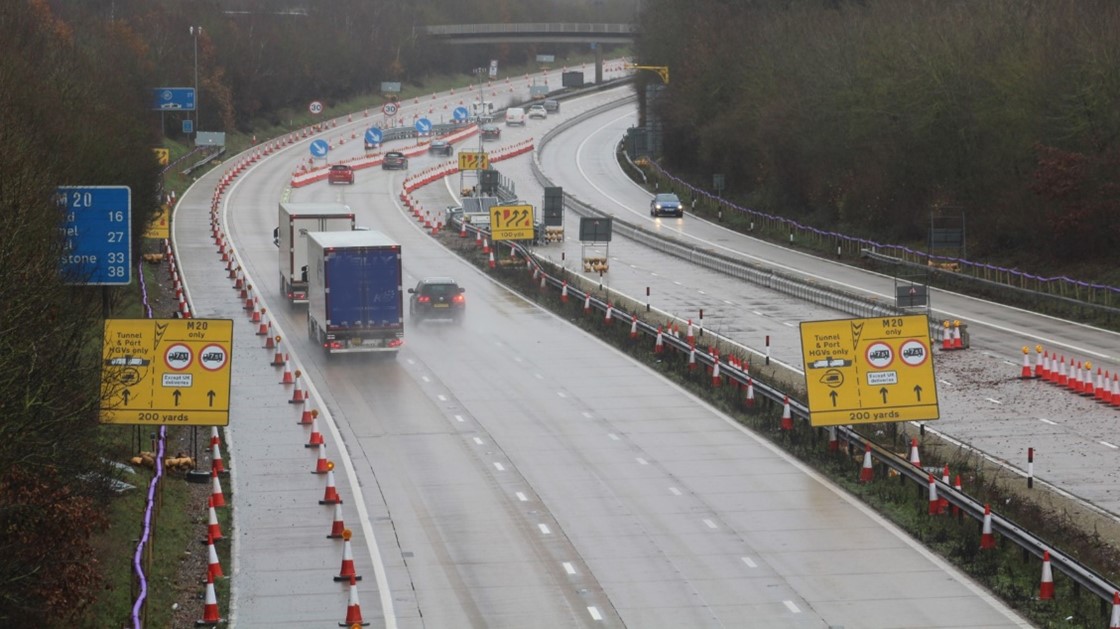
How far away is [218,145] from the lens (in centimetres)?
12181

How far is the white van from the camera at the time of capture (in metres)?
154

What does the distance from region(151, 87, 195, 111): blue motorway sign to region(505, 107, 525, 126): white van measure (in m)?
60.5

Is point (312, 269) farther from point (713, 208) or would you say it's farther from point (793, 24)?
point (793, 24)

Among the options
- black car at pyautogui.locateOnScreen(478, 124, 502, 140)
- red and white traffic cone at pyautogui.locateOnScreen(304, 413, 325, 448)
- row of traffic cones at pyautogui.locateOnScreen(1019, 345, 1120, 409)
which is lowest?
red and white traffic cone at pyautogui.locateOnScreen(304, 413, 325, 448)

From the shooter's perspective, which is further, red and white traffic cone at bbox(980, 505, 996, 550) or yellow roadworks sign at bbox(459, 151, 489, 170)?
yellow roadworks sign at bbox(459, 151, 489, 170)

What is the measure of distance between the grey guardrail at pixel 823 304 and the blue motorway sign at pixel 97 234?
42.7 ft

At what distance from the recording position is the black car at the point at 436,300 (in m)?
53.0

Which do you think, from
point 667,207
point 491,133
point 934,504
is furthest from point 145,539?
point 491,133

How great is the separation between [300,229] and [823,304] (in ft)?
55.7

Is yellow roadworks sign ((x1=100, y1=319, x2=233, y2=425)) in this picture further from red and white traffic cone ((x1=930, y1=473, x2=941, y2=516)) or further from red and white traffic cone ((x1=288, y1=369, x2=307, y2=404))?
red and white traffic cone ((x1=930, y1=473, x2=941, y2=516))

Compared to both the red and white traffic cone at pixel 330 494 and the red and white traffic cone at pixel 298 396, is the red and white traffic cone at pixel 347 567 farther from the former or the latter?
the red and white traffic cone at pixel 298 396

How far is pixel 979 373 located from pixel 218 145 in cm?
8663

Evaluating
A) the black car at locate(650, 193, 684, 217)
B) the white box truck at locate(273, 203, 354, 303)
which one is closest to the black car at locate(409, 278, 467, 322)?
the white box truck at locate(273, 203, 354, 303)

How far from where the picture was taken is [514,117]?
15400 cm
